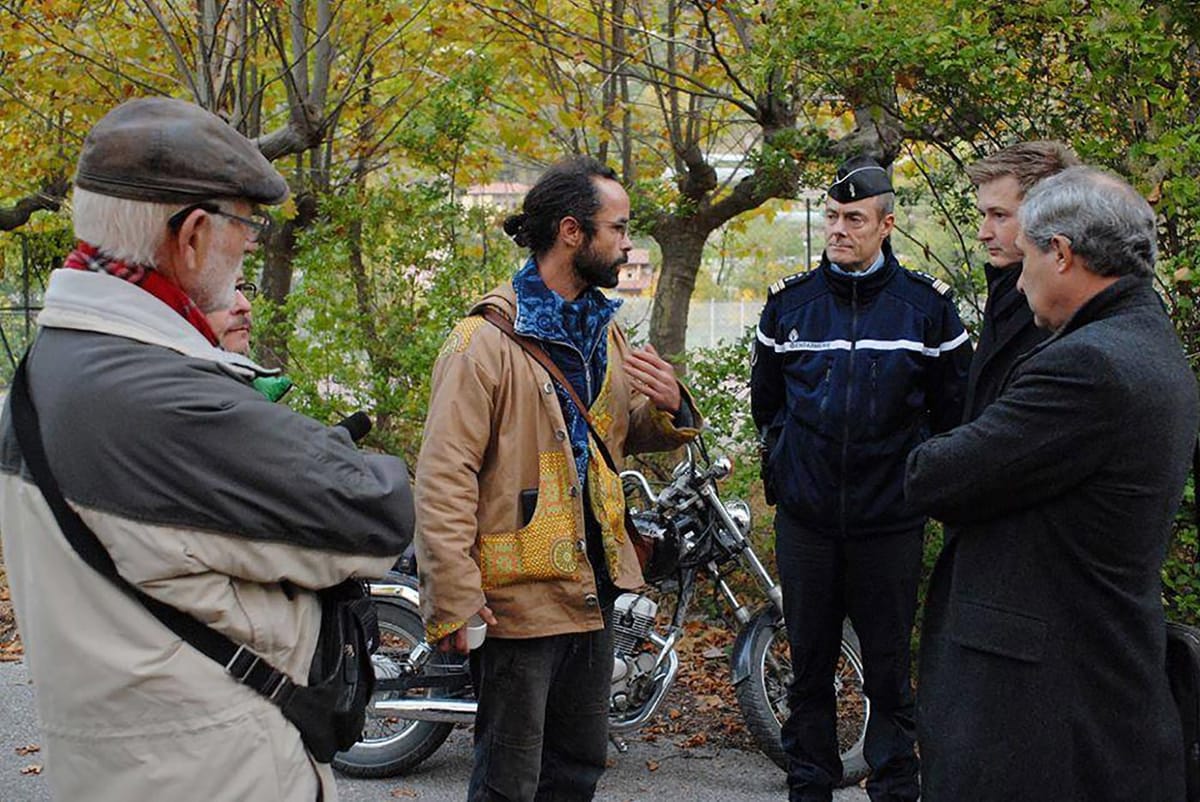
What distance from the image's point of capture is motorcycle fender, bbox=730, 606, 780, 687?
16.0 ft

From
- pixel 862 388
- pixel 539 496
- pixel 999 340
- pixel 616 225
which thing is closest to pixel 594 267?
pixel 616 225

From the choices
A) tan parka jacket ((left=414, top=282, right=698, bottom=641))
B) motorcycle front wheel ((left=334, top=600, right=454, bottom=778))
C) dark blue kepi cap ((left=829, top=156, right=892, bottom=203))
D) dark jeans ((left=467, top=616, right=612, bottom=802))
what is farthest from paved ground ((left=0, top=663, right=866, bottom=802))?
dark blue kepi cap ((left=829, top=156, right=892, bottom=203))

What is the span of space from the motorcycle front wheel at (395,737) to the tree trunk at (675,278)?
4.17 meters

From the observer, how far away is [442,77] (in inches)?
338

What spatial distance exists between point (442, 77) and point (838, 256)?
5117mm

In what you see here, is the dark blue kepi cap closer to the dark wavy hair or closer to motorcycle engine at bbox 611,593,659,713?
the dark wavy hair

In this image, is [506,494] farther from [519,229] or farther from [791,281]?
[791,281]

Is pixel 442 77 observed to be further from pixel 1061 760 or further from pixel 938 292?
pixel 1061 760

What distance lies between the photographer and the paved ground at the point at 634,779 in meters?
4.80

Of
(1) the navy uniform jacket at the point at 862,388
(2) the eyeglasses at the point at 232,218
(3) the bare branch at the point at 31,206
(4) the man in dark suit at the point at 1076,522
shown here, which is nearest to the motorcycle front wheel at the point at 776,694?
(1) the navy uniform jacket at the point at 862,388

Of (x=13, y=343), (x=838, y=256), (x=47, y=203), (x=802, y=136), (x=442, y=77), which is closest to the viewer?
(x=838, y=256)

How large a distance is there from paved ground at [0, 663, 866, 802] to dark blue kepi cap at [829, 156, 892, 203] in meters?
2.21

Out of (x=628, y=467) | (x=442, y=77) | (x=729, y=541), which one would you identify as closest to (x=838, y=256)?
(x=729, y=541)

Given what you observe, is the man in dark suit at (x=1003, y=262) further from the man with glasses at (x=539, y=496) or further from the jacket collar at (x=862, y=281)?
the man with glasses at (x=539, y=496)
